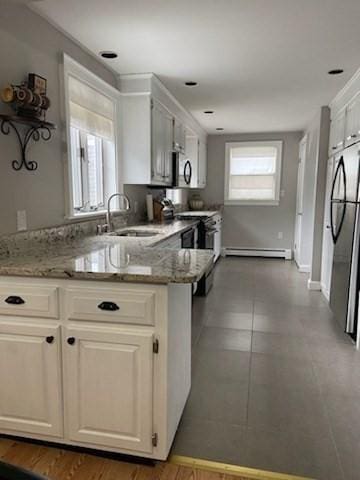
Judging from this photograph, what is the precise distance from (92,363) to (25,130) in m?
1.41

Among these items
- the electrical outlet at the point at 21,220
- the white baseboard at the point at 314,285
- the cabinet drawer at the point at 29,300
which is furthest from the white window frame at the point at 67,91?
the white baseboard at the point at 314,285

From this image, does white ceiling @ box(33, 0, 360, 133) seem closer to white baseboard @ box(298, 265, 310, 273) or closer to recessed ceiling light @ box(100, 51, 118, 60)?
recessed ceiling light @ box(100, 51, 118, 60)

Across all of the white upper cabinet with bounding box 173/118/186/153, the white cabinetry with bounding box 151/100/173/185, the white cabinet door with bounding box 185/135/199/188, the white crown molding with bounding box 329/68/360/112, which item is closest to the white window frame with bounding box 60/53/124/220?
the white cabinetry with bounding box 151/100/173/185

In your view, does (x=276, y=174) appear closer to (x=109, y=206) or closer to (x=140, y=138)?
(x=140, y=138)

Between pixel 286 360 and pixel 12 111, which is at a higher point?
pixel 12 111

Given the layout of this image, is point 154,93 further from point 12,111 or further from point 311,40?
point 12,111

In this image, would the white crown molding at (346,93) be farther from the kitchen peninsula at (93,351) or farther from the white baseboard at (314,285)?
the kitchen peninsula at (93,351)

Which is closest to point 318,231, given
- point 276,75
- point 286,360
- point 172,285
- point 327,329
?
point 327,329

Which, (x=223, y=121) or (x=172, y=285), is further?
(x=223, y=121)

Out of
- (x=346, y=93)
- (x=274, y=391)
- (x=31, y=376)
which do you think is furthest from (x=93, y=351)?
(x=346, y=93)

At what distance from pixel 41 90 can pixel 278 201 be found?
17.8 ft

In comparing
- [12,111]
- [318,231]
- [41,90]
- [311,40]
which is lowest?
[318,231]

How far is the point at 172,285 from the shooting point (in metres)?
1.55

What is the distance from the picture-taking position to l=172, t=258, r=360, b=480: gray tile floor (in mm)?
1716
